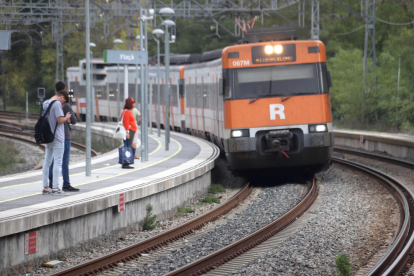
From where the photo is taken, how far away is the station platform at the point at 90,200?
8562mm

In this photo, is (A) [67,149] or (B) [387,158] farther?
(B) [387,158]

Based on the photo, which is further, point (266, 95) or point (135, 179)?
point (266, 95)

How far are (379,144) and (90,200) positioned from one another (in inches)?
732

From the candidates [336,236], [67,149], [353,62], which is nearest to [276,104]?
[336,236]

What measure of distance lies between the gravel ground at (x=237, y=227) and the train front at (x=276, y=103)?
38.4 inches

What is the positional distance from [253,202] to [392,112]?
19.5 metres

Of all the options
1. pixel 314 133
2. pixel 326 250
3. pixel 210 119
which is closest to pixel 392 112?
pixel 210 119

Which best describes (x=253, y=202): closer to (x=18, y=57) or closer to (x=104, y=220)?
(x=104, y=220)

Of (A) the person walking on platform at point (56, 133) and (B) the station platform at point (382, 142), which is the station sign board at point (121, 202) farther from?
(B) the station platform at point (382, 142)

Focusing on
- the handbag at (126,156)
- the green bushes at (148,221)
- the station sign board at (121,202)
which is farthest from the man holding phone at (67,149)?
the handbag at (126,156)

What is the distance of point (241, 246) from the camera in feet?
33.4

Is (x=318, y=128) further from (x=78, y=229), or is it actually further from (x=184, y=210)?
(x=78, y=229)

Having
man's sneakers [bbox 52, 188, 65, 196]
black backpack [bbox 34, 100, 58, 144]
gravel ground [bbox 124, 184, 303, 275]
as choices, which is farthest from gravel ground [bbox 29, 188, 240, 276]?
black backpack [bbox 34, 100, 58, 144]

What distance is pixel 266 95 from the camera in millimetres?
15977
